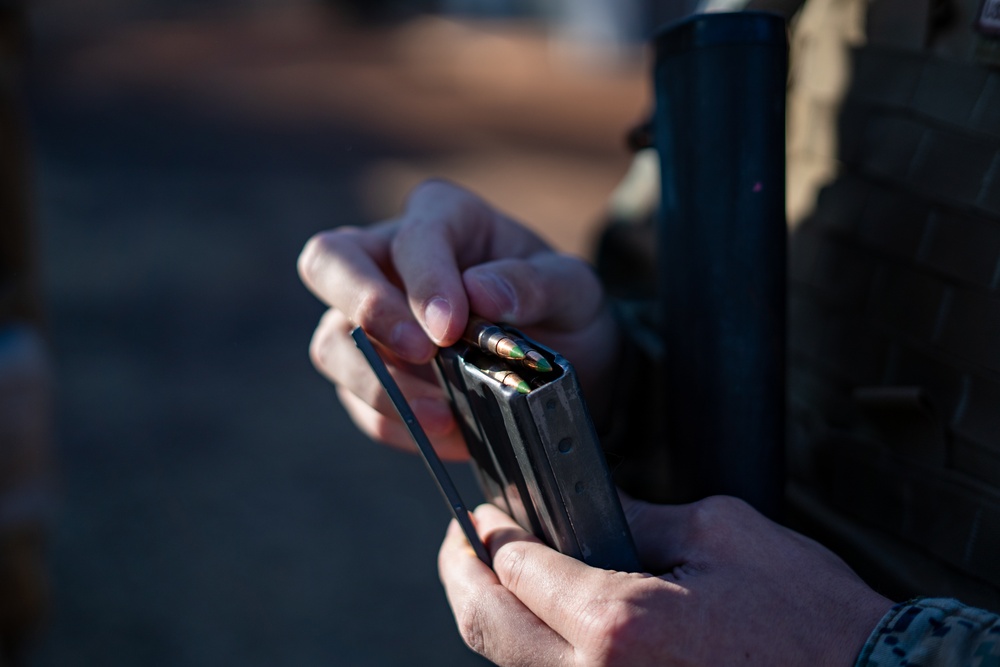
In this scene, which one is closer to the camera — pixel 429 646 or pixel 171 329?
pixel 429 646

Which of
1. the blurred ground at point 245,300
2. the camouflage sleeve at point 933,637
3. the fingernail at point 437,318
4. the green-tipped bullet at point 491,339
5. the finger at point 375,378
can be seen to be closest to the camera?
the camouflage sleeve at point 933,637

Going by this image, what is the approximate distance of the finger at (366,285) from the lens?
1.09 metres

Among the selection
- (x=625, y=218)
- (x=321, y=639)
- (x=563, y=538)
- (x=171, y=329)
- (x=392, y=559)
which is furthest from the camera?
(x=171, y=329)

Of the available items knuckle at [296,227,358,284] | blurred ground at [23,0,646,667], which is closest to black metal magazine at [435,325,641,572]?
knuckle at [296,227,358,284]

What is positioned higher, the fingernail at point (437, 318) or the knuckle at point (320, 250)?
the knuckle at point (320, 250)

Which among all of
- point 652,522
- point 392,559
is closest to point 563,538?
point 652,522

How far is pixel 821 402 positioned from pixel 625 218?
668 millimetres

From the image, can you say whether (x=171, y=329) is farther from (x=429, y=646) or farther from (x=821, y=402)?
(x=821, y=402)

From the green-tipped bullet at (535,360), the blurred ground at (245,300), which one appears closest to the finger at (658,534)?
the green-tipped bullet at (535,360)

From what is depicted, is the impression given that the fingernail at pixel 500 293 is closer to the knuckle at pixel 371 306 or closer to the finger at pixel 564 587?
the knuckle at pixel 371 306

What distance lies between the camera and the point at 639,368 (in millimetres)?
1506

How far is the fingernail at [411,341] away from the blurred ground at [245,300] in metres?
2.12

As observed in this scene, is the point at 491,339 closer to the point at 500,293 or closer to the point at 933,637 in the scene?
the point at 500,293

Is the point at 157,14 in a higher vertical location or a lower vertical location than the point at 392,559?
higher
